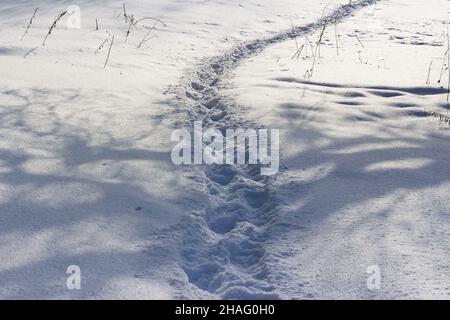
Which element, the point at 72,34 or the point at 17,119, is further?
the point at 72,34

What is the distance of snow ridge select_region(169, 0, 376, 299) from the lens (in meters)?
2.39

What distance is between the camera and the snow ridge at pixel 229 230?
2.39 meters

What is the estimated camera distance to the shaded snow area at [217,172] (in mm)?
2402

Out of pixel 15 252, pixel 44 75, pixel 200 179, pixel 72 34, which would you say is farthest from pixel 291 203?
pixel 72 34

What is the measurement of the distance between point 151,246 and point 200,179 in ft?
2.44

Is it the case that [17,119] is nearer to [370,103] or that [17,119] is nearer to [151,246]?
[151,246]

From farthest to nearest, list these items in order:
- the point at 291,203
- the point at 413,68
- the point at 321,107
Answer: the point at 413,68 → the point at 321,107 → the point at 291,203

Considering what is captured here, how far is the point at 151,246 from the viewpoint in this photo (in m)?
2.58

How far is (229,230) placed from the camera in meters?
2.84

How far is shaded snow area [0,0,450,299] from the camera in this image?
2.40 meters

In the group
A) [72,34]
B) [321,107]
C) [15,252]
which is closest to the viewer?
[15,252]

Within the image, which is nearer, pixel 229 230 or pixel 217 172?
pixel 229 230

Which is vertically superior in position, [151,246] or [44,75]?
[44,75]

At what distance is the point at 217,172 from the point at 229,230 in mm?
633
